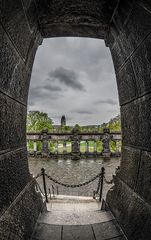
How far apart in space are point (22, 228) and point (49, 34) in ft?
9.90

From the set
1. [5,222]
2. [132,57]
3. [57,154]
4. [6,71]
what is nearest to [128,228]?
[5,222]

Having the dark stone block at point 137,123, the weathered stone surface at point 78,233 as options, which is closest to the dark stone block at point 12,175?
the weathered stone surface at point 78,233

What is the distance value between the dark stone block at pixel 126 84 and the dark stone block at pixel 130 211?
1.34 metres

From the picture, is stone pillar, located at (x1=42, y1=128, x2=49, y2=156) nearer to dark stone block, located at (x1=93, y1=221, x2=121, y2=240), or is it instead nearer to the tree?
the tree

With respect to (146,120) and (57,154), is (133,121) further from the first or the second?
(57,154)

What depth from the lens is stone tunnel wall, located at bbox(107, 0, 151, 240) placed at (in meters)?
2.09

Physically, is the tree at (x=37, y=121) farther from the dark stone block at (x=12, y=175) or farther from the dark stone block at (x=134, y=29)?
the dark stone block at (x=134, y=29)

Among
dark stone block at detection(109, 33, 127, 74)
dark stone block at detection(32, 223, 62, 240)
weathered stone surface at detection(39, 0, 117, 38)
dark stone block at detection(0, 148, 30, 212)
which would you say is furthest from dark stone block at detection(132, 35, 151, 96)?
dark stone block at detection(32, 223, 62, 240)

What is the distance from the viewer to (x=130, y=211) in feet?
8.10

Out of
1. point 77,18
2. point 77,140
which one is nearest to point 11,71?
point 77,18

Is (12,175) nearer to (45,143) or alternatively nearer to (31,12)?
(31,12)

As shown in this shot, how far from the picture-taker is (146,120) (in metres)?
2.31

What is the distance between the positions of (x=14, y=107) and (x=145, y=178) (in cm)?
182

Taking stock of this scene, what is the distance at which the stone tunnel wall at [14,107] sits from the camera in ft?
6.23
